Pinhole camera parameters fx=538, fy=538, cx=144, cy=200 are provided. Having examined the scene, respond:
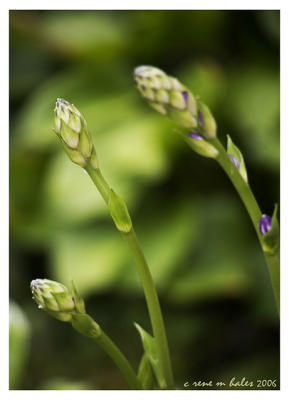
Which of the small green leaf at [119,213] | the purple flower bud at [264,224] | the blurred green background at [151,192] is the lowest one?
the blurred green background at [151,192]

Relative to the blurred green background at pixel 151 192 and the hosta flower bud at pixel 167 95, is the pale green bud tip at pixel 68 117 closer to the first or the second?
the hosta flower bud at pixel 167 95

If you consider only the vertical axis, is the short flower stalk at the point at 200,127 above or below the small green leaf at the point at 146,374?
above

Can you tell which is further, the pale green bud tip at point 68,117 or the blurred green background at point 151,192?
the blurred green background at point 151,192

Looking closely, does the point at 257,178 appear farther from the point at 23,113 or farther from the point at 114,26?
the point at 23,113

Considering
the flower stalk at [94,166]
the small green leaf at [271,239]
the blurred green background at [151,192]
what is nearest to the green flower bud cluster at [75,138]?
the flower stalk at [94,166]

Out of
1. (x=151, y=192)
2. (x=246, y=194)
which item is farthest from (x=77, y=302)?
(x=151, y=192)
